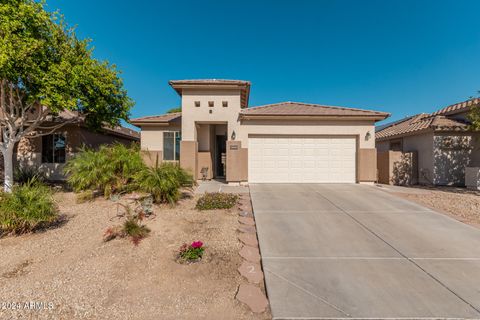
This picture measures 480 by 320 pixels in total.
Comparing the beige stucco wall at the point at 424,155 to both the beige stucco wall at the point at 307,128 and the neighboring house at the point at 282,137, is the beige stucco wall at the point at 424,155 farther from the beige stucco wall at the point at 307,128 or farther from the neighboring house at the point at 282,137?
the beige stucco wall at the point at 307,128

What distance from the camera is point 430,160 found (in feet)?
40.8

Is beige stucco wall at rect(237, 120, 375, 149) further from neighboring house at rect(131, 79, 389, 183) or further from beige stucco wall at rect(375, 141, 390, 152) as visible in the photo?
beige stucco wall at rect(375, 141, 390, 152)

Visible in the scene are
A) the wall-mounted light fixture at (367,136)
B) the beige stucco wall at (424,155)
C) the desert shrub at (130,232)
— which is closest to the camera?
the desert shrub at (130,232)

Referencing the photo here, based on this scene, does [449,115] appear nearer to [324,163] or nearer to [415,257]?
[324,163]

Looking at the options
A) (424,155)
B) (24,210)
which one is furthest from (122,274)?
(424,155)

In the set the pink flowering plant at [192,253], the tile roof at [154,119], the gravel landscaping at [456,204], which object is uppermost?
the tile roof at [154,119]

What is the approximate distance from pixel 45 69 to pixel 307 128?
11.3 metres

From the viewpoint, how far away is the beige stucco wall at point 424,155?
12.4m

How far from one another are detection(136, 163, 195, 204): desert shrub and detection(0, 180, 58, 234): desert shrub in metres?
2.40

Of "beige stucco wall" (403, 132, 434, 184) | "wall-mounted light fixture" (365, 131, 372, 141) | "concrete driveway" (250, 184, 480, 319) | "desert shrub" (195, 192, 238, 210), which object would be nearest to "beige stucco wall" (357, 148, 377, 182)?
"wall-mounted light fixture" (365, 131, 372, 141)

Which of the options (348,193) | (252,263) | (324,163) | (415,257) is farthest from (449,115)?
(252,263)

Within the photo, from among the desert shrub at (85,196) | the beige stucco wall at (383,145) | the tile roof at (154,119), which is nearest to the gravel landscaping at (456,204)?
the beige stucco wall at (383,145)

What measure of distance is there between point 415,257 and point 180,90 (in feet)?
38.3

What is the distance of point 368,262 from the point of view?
12.9ft
